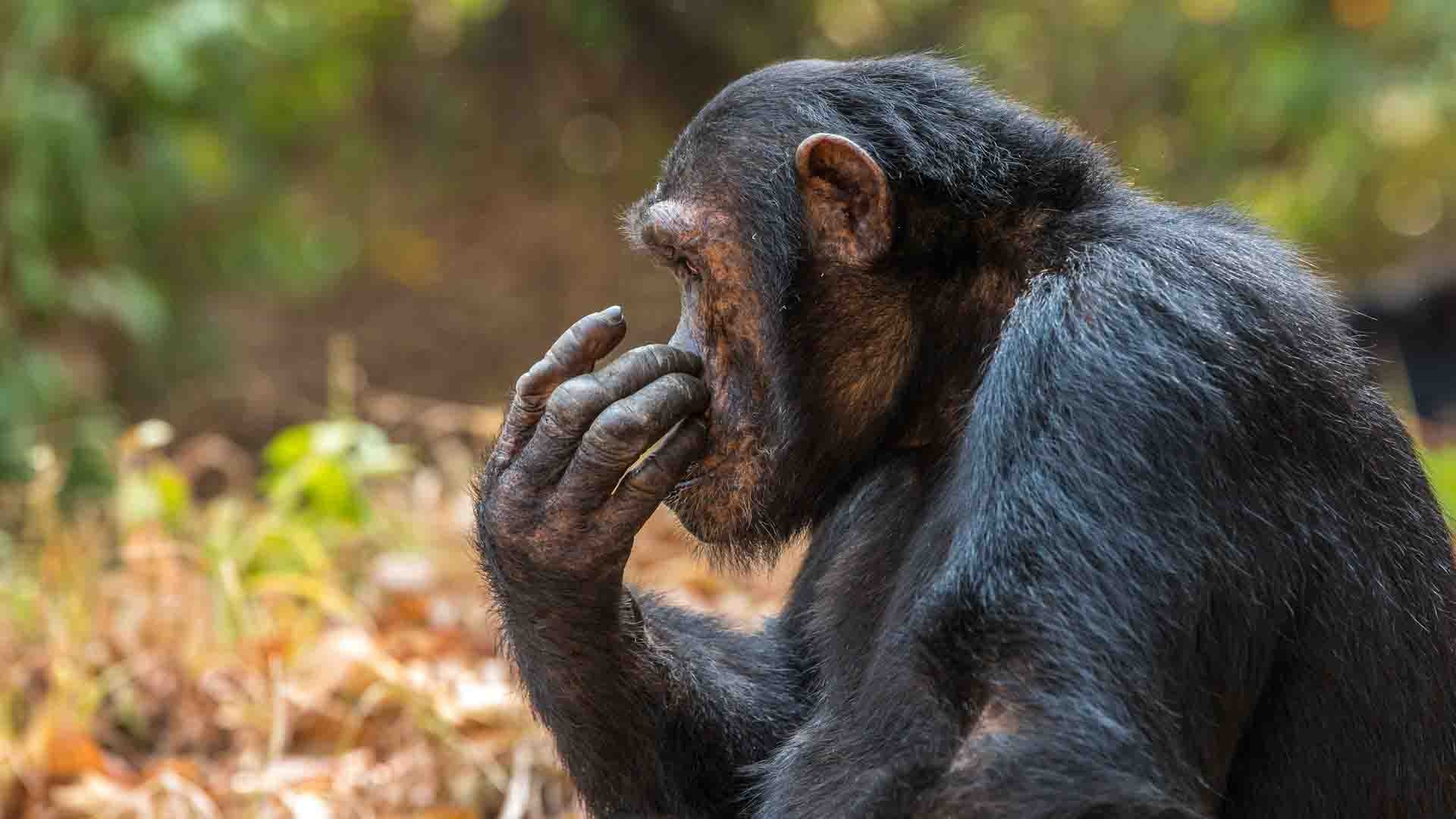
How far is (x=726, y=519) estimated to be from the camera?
3.60 meters

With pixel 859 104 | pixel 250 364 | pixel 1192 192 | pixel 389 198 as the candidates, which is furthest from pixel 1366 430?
pixel 389 198

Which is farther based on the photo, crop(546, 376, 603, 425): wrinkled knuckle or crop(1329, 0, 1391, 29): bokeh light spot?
crop(1329, 0, 1391, 29): bokeh light spot

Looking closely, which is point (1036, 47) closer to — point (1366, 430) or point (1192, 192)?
point (1192, 192)

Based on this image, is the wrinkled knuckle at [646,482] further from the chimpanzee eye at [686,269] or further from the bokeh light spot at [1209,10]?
the bokeh light spot at [1209,10]

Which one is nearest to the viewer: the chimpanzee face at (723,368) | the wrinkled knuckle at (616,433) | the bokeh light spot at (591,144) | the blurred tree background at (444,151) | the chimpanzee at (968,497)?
the chimpanzee at (968,497)

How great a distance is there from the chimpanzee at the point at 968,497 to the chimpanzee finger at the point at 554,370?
1cm

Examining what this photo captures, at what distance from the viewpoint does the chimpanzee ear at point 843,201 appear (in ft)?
11.1

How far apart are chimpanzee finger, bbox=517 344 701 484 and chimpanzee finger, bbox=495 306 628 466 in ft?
0.17

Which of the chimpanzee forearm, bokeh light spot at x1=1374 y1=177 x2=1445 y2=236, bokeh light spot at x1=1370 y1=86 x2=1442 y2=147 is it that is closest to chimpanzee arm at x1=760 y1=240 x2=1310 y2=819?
the chimpanzee forearm

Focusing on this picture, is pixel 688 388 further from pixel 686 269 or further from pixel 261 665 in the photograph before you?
pixel 261 665

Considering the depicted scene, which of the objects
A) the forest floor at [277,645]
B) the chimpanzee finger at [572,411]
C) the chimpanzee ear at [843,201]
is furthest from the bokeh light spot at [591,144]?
the chimpanzee finger at [572,411]

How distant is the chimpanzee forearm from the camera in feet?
11.6

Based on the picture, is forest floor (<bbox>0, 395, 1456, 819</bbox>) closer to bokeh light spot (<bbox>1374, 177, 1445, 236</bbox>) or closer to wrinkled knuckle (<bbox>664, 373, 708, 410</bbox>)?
wrinkled knuckle (<bbox>664, 373, 708, 410</bbox>)

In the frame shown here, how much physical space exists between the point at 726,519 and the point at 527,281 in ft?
30.9
